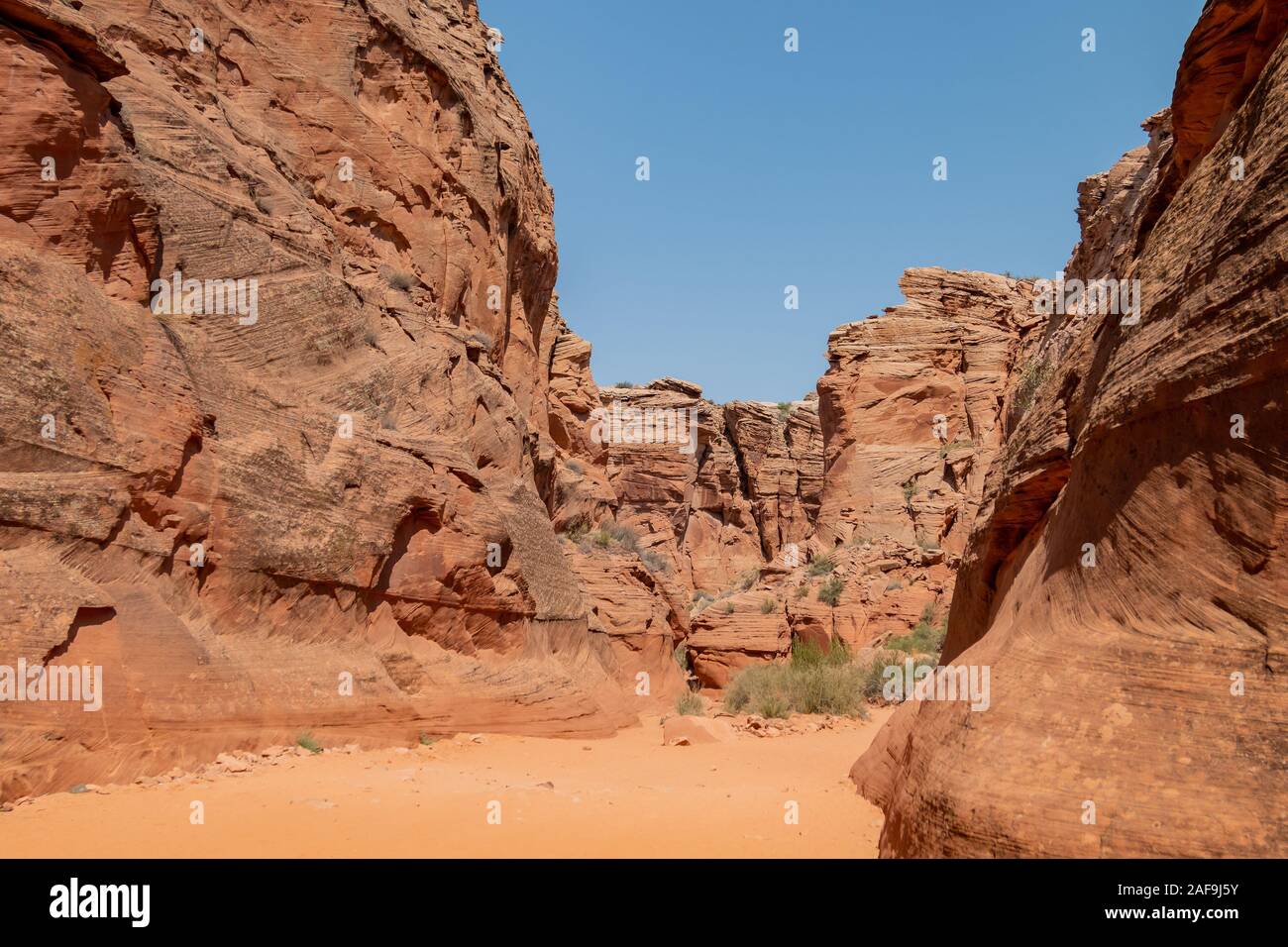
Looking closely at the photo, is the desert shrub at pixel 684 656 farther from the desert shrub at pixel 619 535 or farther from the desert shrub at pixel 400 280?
the desert shrub at pixel 400 280

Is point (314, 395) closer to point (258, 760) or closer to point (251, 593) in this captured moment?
Answer: point (251, 593)

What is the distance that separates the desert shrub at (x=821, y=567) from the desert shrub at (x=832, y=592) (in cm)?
241

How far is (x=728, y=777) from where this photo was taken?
33.9 feet

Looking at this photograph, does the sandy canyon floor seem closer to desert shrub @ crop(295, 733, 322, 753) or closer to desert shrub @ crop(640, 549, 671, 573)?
desert shrub @ crop(295, 733, 322, 753)

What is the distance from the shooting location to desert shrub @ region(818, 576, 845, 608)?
27484 millimetres

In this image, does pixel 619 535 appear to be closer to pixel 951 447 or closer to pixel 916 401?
pixel 951 447

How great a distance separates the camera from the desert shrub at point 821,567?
102 ft

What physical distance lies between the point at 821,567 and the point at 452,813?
25.1 meters

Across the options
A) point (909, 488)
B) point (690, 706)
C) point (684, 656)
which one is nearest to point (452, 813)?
point (690, 706)

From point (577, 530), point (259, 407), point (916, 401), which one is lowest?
point (577, 530)

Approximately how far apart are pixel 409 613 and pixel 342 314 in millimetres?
4245

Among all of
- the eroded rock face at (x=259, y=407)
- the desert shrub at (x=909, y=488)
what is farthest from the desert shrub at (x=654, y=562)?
the desert shrub at (x=909, y=488)

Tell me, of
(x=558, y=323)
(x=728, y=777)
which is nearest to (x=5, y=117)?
(x=728, y=777)

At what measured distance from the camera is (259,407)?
1131 cm
